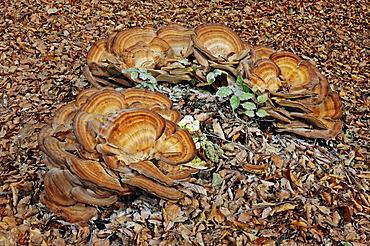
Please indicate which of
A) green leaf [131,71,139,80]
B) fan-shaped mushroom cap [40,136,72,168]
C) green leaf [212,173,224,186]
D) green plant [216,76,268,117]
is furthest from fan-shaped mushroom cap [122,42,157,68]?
green leaf [212,173,224,186]

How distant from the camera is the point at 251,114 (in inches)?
148

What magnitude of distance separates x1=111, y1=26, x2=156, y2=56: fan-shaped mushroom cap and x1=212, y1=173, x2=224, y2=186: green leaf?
2000 millimetres

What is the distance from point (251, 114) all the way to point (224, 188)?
0.91m

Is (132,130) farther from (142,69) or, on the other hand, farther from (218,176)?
(142,69)

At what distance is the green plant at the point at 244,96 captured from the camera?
372cm

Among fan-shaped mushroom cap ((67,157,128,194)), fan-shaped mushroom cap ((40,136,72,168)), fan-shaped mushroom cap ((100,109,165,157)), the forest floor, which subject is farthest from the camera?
the forest floor

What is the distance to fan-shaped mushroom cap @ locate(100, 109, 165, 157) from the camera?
285cm

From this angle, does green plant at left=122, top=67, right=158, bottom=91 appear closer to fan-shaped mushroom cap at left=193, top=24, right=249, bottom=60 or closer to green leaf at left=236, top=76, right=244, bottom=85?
fan-shaped mushroom cap at left=193, top=24, right=249, bottom=60

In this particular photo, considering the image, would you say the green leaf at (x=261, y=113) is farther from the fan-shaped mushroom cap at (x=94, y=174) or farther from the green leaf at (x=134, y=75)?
the fan-shaped mushroom cap at (x=94, y=174)

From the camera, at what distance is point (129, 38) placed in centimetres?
431

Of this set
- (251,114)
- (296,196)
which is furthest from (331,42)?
(296,196)

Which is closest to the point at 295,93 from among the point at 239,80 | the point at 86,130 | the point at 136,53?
the point at 239,80

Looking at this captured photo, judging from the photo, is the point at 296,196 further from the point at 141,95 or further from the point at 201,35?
the point at 201,35

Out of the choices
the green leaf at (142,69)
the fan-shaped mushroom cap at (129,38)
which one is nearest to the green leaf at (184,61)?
the green leaf at (142,69)
